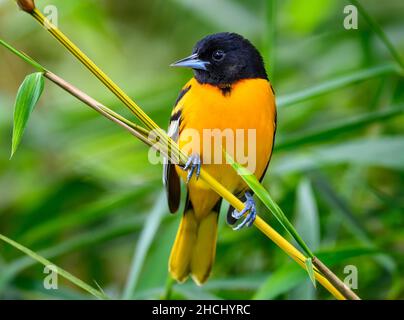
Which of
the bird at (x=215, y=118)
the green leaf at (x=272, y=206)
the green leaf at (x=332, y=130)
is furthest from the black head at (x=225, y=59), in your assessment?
the green leaf at (x=272, y=206)

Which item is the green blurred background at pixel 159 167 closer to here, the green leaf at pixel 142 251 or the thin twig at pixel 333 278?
the green leaf at pixel 142 251

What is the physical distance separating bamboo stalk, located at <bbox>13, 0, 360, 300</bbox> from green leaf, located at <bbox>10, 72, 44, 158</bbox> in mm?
129

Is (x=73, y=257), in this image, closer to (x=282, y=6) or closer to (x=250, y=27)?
(x=250, y=27)

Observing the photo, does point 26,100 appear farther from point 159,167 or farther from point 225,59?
point 159,167

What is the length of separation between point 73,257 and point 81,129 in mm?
583

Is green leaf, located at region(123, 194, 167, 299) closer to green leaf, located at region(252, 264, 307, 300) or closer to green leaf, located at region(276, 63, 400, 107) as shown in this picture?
green leaf, located at region(252, 264, 307, 300)

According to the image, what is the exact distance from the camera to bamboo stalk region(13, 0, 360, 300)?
3.26 ft

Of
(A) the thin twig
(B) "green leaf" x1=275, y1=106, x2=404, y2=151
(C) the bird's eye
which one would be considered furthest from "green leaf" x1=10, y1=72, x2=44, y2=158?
(B) "green leaf" x1=275, y1=106, x2=404, y2=151

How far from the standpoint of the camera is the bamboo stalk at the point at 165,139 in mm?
995

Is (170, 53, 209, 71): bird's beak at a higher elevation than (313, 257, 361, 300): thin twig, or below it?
higher

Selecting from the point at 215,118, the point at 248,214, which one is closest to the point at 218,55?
the point at 215,118

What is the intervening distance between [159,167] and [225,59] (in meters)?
1.24

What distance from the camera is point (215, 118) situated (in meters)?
1.57
